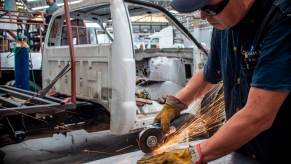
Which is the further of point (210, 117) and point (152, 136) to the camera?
point (210, 117)

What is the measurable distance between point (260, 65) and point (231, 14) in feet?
0.91

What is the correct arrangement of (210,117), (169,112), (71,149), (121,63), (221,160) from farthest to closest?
(71,149) → (210,117) → (121,63) → (169,112) → (221,160)

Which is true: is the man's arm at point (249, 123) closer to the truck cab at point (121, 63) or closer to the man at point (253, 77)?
the man at point (253, 77)

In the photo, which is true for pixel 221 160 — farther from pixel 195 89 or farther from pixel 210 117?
pixel 210 117

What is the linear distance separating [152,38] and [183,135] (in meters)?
13.1

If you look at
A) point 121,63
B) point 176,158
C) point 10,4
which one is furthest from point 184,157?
point 10,4

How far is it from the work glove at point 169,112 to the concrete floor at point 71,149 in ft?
10.0

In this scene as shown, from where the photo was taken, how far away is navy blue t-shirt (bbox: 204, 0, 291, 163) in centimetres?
150

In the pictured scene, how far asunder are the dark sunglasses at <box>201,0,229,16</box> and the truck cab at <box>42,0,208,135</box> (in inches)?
106

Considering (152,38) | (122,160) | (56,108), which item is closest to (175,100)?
(122,160)

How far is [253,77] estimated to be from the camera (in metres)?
1.59

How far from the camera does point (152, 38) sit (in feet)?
53.9

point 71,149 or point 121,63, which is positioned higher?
point 121,63

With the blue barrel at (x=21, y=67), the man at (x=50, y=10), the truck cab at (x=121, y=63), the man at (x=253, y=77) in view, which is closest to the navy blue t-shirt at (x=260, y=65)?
the man at (x=253, y=77)
